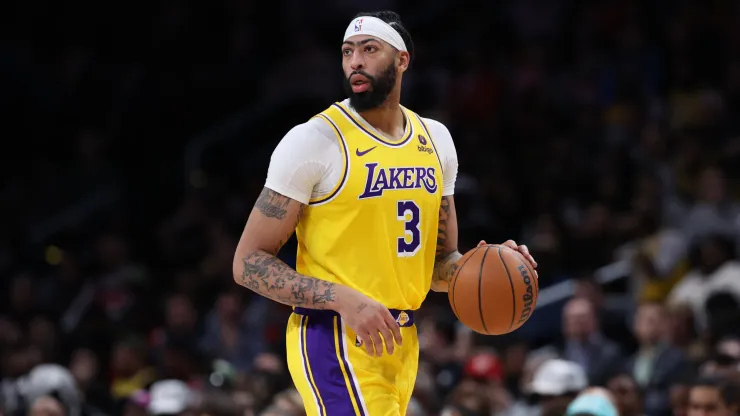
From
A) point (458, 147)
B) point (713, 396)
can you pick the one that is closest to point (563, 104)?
point (458, 147)

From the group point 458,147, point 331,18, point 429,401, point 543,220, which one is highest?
point 331,18

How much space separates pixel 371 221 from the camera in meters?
5.30

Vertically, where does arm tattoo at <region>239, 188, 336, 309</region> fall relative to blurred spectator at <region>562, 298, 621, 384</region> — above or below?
below

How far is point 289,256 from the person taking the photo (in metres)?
12.6

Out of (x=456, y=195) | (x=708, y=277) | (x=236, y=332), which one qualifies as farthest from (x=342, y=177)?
(x=456, y=195)

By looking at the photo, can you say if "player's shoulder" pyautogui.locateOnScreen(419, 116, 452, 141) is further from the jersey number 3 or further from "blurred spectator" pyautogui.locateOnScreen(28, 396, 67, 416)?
"blurred spectator" pyautogui.locateOnScreen(28, 396, 67, 416)

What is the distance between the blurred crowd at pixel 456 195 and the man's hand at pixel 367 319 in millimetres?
3443

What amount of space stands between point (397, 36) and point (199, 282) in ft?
25.8

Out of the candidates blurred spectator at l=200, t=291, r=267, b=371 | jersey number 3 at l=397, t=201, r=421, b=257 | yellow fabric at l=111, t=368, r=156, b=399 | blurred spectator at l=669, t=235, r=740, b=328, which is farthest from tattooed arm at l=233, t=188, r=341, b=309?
blurred spectator at l=200, t=291, r=267, b=371

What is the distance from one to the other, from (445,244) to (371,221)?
68 centimetres

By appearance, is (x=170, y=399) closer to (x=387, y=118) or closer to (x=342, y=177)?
(x=387, y=118)

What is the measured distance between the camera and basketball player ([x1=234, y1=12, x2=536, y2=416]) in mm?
5227

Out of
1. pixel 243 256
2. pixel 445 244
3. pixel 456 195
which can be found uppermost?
pixel 456 195

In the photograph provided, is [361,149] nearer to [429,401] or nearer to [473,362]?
[429,401]
